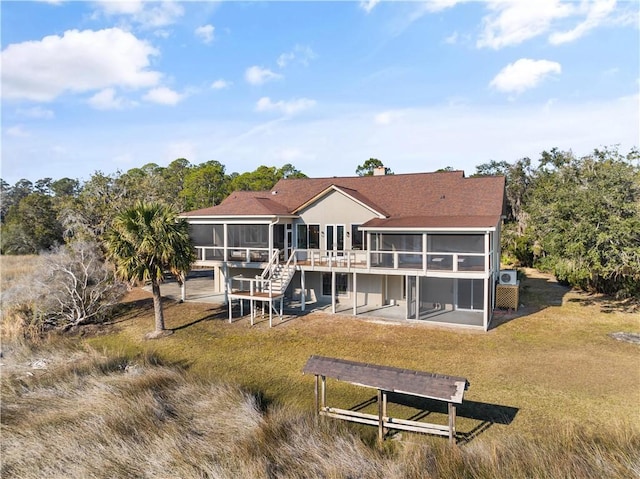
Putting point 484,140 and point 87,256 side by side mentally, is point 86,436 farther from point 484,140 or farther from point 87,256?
point 484,140

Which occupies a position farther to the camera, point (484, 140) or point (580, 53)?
point (484, 140)

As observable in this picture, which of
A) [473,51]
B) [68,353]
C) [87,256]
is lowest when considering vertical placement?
[68,353]

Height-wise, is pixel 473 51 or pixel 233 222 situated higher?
pixel 473 51

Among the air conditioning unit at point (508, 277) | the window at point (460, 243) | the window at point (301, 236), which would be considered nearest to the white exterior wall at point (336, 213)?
the window at point (301, 236)

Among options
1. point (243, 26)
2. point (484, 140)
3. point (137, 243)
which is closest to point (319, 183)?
point (243, 26)

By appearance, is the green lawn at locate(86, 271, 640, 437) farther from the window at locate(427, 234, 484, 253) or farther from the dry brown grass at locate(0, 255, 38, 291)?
the dry brown grass at locate(0, 255, 38, 291)

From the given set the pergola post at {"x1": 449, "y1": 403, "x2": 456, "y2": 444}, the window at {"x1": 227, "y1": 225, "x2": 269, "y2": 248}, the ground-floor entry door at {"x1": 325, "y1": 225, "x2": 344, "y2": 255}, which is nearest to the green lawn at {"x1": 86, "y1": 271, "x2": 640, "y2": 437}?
the pergola post at {"x1": 449, "y1": 403, "x2": 456, "y2": 444}

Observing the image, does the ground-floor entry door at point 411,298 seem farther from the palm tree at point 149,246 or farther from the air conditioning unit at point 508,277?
the palm tree at point 149,246
